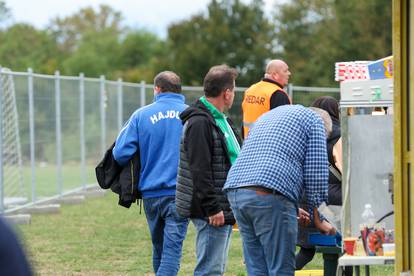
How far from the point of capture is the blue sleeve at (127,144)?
7855mm

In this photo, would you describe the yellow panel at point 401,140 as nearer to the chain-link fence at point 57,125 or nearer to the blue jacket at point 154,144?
the blue jacket at point 154,144

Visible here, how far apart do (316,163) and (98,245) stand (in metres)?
6.35

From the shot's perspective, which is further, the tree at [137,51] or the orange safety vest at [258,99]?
the tree at [137,51]

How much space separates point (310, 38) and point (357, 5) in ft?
21.8

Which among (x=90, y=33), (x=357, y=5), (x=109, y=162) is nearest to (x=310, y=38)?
(x=357, y=5)

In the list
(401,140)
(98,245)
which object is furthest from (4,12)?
(401,140)

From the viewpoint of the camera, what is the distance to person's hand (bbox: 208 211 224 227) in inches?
269

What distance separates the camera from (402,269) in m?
5.30

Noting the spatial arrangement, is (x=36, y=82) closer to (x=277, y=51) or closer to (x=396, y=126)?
(x=396, y=126)

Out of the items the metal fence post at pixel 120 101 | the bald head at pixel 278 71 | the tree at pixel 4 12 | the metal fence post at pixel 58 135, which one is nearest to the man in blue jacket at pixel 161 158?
the bald head at pixel 278 71

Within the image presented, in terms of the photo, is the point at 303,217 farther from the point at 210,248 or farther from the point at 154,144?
the point at 154,144

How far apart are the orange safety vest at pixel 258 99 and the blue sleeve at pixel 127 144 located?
3.68m

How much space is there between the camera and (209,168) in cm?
677

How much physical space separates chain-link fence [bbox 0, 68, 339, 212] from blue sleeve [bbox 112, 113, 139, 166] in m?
6.31
